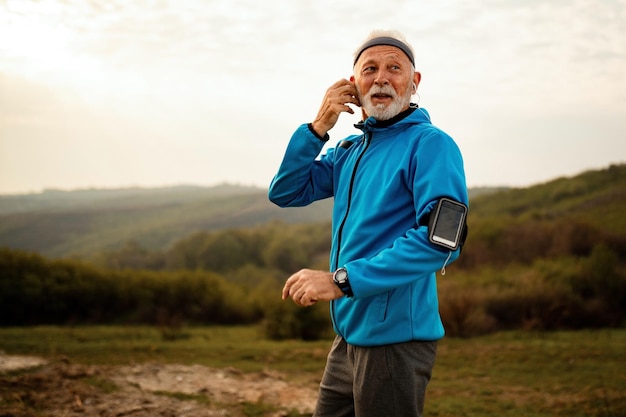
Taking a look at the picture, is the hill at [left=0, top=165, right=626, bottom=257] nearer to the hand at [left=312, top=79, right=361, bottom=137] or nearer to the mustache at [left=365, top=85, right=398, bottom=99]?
the hand at [left=312, top=79, right=361, bottom=137]

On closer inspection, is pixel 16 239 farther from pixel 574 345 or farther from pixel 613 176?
pixel 574 345

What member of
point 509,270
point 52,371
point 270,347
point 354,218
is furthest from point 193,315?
point 354,218

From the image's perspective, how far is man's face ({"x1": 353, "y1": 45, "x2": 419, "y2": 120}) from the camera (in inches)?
97.0

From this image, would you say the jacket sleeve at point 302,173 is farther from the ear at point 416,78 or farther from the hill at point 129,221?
the hill at point 129,221

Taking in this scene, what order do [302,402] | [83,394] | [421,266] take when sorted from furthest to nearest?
1. [302,402]
2. [83,394]
3. [421,266]

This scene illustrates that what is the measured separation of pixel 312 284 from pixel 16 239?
96.3m

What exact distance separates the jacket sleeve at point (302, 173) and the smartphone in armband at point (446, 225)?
813 mm

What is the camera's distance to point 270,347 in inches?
453

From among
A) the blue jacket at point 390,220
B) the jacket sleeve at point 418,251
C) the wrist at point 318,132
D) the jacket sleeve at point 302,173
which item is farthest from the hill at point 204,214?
the jacket sleeve at point 418,251

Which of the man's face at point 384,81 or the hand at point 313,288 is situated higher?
the man's face at point 384,81

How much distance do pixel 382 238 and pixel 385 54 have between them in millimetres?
900

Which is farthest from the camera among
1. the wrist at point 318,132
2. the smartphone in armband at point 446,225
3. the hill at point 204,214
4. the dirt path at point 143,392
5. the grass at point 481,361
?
the hill at point 204,214

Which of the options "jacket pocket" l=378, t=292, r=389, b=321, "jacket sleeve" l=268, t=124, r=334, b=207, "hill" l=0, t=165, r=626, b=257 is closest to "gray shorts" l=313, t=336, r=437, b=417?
"jacket pocket" l=378, t=292, r=389, b=321

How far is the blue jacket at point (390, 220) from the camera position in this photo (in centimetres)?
206
